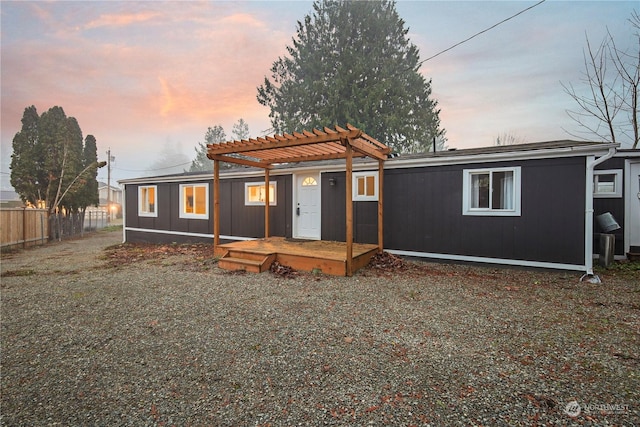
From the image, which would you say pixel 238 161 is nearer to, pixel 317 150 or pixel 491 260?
pixel 317 150

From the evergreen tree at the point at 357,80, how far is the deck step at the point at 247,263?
11280 millimetres

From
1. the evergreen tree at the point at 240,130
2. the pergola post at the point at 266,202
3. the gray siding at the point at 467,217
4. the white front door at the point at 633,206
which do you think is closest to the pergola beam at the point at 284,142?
the pergola post at the point at 266,202

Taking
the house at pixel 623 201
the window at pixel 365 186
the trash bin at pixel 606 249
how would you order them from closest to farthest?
the trash bin at pixel 606 249 → the house at pixel 623 201 → the window at pixel 365 186

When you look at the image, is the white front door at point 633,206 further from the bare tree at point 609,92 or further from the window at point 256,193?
the window at point 256,193

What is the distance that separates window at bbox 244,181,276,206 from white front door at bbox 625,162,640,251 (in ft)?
29.9

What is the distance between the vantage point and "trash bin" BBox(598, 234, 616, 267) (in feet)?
19.0

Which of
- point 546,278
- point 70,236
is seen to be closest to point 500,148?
point 546,278

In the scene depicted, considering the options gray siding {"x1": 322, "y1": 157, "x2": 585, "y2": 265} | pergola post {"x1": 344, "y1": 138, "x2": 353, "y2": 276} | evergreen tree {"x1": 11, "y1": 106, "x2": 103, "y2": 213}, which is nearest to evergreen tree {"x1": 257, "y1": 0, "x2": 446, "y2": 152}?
gray siding {"x1": 322, "y1": 157, "x2": 585, "y2": 265}

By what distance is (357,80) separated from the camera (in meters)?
15.9

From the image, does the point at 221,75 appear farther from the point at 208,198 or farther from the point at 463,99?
the point at 463,99

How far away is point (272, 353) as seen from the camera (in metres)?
2.47

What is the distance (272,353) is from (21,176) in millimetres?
16864

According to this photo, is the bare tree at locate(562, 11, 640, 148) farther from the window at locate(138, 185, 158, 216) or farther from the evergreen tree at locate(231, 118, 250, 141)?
the evergreen tree at locate(231, 118, 250, 141)

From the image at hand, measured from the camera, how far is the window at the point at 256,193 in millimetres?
8516
